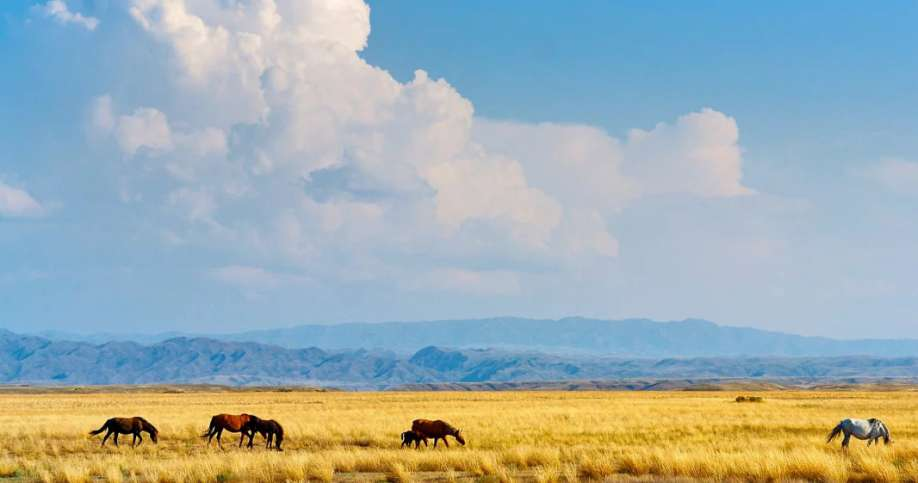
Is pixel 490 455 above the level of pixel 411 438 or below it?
below

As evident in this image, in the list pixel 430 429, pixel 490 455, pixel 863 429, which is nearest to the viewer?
pixel 490 455

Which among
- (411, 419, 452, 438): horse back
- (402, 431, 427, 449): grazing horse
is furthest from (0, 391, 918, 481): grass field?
(402, 431, 427, 449): grazing horse

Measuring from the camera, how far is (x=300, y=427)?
38.4 meters

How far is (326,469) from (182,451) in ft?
33.6

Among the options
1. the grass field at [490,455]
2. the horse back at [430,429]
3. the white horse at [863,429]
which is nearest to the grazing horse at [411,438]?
the horse back at [430,429]

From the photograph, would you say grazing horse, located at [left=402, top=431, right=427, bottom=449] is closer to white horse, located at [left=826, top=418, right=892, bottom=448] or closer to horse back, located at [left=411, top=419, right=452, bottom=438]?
horse back, located at [left=411, top=419, right=452, bottom=438]

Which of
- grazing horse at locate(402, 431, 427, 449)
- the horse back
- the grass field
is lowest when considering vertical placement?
the grass field

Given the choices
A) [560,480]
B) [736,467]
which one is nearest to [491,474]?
[560,480]

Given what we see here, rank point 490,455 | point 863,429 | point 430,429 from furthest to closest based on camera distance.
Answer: point 430,429
point 863,429
point 490,455

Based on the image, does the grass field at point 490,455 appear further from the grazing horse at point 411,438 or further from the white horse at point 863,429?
the grazing horse at point 411,438

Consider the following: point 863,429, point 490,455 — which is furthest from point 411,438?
point 863,429

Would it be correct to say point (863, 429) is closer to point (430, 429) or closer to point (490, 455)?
point (490, 455)

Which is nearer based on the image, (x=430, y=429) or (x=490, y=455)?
(x=490, y=455)

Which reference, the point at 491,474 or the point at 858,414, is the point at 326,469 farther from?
the point at 858,414
